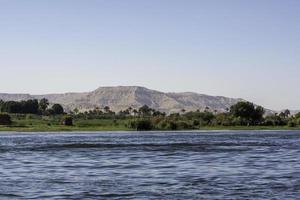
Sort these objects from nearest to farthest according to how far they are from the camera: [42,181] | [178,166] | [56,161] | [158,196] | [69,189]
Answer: [158,196] → [69,189] → [42,181] → [178,166] → [56,161]

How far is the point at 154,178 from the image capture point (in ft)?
137

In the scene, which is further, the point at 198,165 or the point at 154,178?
the point at 198,165

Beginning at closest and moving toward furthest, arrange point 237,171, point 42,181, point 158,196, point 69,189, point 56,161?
point 158,196 → point 69,189 → point 42,181 → point 237,171 → point 56,161

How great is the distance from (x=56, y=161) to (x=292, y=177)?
24241mm

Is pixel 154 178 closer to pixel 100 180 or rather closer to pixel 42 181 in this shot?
pixel 100 180

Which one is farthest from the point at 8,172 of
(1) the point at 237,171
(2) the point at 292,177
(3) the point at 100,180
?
(2) the point at 292,177

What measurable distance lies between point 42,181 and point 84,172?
6.75m

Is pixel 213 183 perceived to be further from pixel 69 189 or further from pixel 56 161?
pixel 56 161

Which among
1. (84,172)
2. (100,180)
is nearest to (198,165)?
(84,172)

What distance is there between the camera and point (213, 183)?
125 ft

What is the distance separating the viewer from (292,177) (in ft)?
137

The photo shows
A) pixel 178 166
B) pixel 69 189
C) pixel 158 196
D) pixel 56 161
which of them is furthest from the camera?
pixel 56 161

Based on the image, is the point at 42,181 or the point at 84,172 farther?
the point at 84,172

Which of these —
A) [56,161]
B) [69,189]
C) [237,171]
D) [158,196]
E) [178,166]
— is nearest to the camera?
[158,196]
